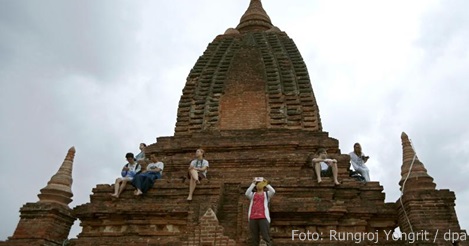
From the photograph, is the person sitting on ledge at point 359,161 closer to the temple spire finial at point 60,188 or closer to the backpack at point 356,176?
the backpack at point 356,176

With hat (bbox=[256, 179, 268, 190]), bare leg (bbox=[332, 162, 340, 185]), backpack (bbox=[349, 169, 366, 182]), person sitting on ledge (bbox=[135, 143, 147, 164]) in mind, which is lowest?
hat (bbox=[256, 179, 268, 190])

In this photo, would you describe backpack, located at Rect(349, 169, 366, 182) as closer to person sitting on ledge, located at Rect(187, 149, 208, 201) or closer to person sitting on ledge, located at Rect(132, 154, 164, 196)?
person sitting on ledge, located at Rect(187, 149, 208, 201)

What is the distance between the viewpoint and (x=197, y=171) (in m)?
11.8

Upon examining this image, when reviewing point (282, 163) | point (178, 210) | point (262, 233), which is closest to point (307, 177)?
point (282, 163)

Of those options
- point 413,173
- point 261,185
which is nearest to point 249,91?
point 413,173

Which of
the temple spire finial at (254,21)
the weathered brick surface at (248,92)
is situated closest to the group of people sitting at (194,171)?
the weathered brick surface at (248,92)

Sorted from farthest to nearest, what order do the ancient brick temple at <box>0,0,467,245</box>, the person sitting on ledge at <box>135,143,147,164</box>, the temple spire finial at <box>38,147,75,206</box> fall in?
the person sitting on ledge at <box>135,143,147,164</box> < the temple spire finial at <box>38,147,75,206</box> < the ancient brick temple at <box>0,0,467,245</box>

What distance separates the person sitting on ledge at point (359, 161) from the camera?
42.1 ft

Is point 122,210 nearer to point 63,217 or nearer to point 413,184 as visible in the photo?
point 63,217

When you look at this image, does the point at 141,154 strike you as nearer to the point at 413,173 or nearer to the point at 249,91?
the point at 249,91

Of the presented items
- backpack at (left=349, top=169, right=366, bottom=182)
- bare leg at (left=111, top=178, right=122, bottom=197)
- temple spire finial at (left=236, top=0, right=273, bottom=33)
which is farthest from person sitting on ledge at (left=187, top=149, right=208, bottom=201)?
temple spire finial at (left=236, top=0, right=273, bottom=33)

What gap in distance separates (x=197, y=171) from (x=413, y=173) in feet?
17.1

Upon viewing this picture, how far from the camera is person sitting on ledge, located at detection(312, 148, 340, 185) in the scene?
1185 cm

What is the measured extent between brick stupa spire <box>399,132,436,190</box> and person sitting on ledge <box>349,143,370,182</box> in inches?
51.3
